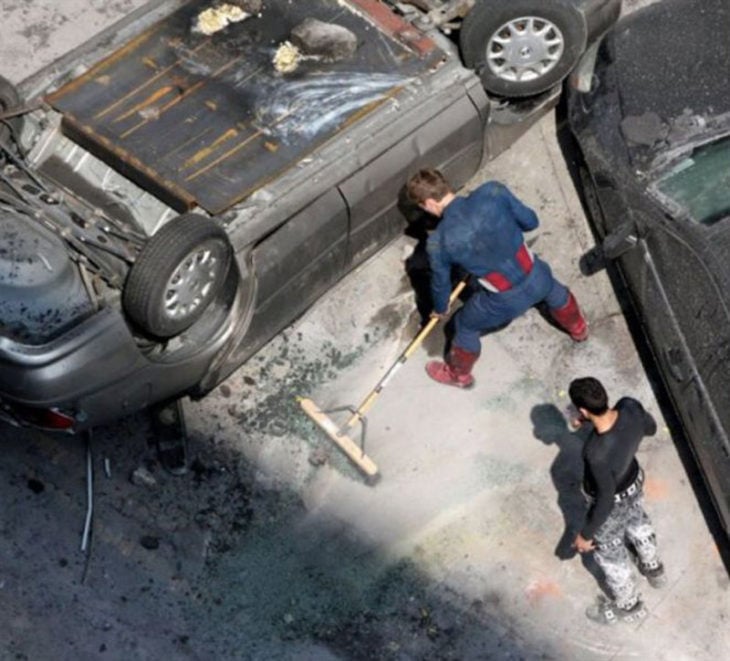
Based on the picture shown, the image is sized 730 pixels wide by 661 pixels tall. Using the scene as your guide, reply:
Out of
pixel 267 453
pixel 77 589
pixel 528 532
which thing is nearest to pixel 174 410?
pixel 267 453

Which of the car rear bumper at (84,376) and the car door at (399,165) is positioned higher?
the car rear bumper at (84,376)

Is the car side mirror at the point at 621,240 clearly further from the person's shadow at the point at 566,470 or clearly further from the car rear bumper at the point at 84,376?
the car rear bumper at the point at 84,376

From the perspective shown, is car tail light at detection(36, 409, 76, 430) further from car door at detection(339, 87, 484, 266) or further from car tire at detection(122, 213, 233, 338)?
car door at detection(339, 87, 484, 266)

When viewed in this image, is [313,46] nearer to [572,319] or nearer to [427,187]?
[427,187]

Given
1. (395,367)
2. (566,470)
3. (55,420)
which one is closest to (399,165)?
(395,367)

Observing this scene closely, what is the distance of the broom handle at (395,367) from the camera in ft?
26.1

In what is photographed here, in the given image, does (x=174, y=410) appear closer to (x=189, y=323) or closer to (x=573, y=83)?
(x=189, y=323)

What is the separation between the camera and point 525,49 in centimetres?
835

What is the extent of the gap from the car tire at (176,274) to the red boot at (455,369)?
147 centimetres

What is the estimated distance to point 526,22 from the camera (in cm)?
828

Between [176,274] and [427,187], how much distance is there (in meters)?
1.38

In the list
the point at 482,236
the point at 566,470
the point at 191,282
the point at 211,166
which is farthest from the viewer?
the point at 566,470

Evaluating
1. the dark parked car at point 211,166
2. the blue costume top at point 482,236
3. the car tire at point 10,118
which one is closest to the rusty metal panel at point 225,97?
the dark parked car at point 211,166

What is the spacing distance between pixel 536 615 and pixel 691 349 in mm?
1577
